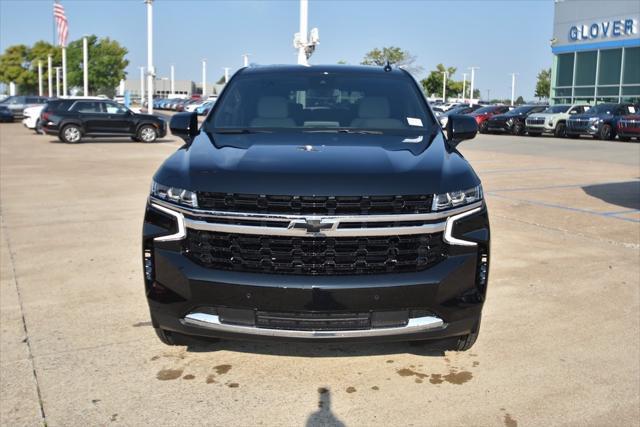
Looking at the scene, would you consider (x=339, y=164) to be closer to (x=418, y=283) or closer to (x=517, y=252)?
(x=418, y=283)

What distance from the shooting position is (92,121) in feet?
83.3

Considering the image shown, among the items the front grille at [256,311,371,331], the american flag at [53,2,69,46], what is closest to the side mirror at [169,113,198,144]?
the front grille at [256,311,371,331]

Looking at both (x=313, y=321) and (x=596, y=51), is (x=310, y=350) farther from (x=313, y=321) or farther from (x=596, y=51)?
(x=596, y=51)

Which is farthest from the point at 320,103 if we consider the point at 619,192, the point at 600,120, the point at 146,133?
the point at 600,120

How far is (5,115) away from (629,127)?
114ft

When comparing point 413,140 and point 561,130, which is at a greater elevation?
point 413,140

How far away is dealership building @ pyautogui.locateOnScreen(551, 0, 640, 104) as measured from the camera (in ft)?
136

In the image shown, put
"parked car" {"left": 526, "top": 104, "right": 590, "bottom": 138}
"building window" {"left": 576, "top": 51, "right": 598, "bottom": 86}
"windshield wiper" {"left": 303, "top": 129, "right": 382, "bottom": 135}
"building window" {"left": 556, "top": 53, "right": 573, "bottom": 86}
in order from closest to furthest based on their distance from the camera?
1. "windshield wiper" {"left": 303, "top": 129, "right": 382, "bottom": 135}
2. "parked car" {"left": 526, "top": 104, "right": 590, "bottom": 138}
3. "building window" {"left": 576, "top": 51, "right": 598, "bottom": 86}
4. "building window" {"left": 556, "top": 53, "right": 573, "bottom": 86}

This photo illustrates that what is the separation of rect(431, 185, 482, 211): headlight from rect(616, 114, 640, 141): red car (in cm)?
2623

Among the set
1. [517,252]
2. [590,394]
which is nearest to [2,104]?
[517,252]

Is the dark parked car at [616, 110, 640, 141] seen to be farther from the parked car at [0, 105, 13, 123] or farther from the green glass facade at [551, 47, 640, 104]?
the parked car at [0, 105, 13, 123]

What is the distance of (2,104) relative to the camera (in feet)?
146

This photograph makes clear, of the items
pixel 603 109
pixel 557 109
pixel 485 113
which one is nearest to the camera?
pixel 603 109

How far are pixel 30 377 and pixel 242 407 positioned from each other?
133 cm
